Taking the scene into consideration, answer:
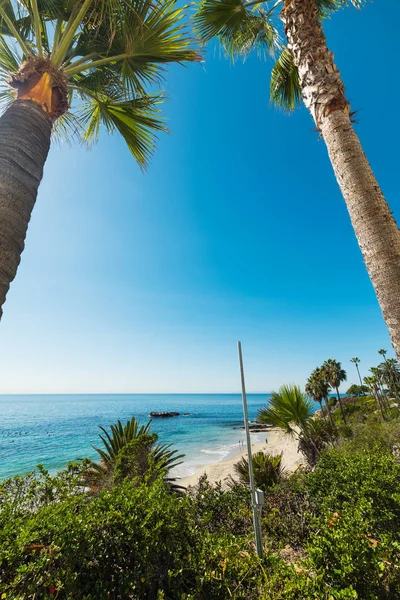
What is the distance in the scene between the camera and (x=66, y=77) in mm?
2896

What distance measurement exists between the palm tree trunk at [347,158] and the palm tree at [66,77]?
1492 millimetres

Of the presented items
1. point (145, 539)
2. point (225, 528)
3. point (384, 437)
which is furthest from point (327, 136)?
point (384, 437)

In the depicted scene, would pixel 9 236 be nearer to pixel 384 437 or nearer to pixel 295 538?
pixel 295 538

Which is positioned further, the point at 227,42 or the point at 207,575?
the point at 227,42

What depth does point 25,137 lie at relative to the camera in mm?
2318

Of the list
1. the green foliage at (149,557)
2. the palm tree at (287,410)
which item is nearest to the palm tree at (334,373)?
the palm tree at (287,410)

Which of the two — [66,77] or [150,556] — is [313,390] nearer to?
[150,556]

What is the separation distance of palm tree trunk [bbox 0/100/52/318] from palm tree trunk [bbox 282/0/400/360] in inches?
114

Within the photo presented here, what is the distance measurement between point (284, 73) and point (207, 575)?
25.1 ft

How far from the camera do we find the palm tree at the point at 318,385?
3675 centimetres

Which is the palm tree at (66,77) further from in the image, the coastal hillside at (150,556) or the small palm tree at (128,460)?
the small palm tree at (128,460)

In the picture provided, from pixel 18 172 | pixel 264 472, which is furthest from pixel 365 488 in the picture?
pixel 18 172

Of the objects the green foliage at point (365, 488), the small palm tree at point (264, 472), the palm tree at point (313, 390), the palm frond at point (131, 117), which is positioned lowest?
the small palm tree at point (264, 472)

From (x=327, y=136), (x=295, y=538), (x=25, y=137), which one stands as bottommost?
(x=295, y=538)
